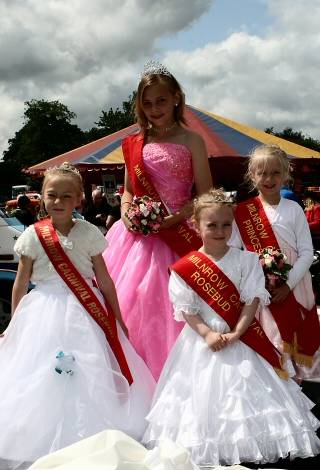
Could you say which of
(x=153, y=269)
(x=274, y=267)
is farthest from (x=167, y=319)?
(x=274, y=267)

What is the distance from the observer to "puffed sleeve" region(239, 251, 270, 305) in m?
2.94

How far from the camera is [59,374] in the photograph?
2703 millimetres

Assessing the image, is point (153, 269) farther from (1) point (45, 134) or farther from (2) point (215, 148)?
(1) point (45, 134)

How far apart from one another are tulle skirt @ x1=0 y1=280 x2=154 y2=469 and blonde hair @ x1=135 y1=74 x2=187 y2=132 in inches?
48.1

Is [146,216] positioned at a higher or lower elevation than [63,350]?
higher

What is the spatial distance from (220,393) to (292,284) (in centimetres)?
91

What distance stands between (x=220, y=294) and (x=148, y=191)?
897 millimetres

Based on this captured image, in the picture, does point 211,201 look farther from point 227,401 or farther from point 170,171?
point 227,401

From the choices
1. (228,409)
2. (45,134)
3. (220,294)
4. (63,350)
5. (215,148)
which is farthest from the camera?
(45,134)

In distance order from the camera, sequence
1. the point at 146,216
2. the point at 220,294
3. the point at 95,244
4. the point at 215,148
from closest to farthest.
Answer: the point at 220,294 → the point at 95,244 → the point at 146,216 → the point at 215,148

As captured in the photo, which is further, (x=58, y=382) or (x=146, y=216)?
(x=146, y=216)

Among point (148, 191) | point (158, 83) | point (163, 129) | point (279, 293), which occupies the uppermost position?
point (158, 83)

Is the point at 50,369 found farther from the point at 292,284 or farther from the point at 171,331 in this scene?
the point at 292,284

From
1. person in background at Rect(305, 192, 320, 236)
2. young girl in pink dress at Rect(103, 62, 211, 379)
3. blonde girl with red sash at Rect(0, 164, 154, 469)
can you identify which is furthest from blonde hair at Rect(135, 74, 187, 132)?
person in background at Rect(305, 192, 320, 236)
